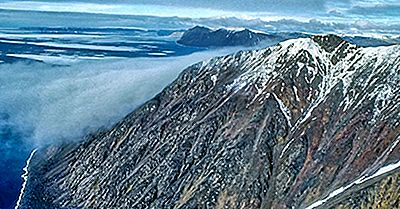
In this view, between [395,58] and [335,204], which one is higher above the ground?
[395,58]

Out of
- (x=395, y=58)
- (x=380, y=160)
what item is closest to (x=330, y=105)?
(x=395, y=58)

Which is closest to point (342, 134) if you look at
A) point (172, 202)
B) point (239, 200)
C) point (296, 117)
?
point (296, 117)

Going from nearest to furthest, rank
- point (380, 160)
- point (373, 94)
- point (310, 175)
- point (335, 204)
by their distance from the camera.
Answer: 1. point (335, 204)
2. point (380, 160)
3. point (310, 175)
4. point (373, 94)

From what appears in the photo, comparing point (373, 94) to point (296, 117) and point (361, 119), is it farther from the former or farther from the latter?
point (296, 117)

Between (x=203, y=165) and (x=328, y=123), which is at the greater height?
(x=328, y=123)

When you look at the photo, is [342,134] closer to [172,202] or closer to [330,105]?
[330,105]

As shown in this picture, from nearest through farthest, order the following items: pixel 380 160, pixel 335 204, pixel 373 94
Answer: pixel 335 204 → pixel 380 160 → pixel 373 94

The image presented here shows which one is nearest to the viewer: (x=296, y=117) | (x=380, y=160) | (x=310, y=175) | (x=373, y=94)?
(x=380, y=160)

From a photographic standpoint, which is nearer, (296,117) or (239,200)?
(239,200)

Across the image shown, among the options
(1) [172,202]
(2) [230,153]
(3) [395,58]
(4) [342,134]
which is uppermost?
(3) [395,58]
